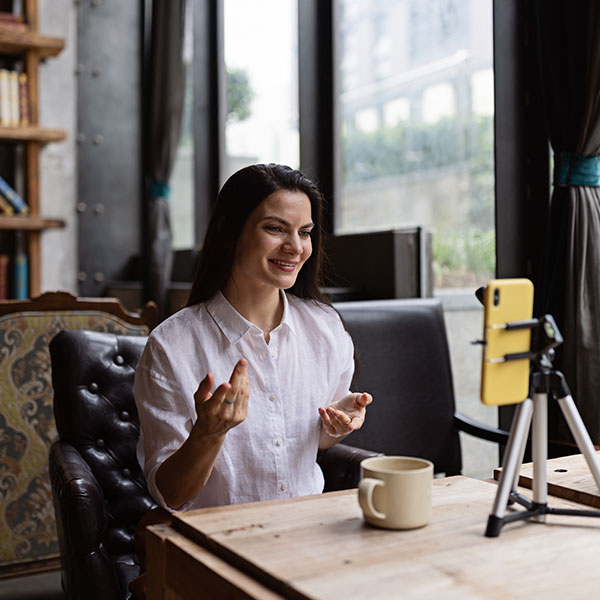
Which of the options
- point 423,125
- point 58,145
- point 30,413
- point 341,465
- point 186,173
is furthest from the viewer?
point 186,173

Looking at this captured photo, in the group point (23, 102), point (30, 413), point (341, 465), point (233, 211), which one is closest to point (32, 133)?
point (23, 102)

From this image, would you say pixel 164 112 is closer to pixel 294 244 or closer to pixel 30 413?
pixel 30 413

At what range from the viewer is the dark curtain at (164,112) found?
4.34 meters

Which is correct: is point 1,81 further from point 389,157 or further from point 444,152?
Answer: point 444,152

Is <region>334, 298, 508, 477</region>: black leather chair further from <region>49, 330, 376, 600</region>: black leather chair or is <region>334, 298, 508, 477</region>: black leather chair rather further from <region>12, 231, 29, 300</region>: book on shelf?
<region>12, 231, 29, 300</region>: book on shelf

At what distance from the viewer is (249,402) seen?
1.44 m

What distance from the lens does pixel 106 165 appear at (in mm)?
5133

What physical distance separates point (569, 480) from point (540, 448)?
23 centimetres

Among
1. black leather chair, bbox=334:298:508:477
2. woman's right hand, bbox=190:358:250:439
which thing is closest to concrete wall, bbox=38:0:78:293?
black leather chair, bbox=334:298:508:477

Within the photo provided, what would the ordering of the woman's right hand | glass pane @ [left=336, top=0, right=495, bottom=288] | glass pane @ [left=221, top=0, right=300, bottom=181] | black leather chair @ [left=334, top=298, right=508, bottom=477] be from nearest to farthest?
the woman's right hand
black leather chair @ [left=334, top=298, right=508, bottom=477]
glass pane @ [left=336, top=0, right=495, bottom=288]
glass pane @ [left=221, top=0, right=300, bottom=181]

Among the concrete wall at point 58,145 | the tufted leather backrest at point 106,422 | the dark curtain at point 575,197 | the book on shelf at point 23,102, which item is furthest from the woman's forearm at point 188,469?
the concrete wall at point 58,145

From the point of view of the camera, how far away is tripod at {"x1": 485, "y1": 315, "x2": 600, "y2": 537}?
949mm

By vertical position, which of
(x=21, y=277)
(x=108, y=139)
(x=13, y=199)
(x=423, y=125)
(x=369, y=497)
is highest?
(x=108, y=139)

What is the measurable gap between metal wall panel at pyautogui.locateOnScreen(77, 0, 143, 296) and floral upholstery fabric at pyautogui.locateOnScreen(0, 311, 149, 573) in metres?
2.56
